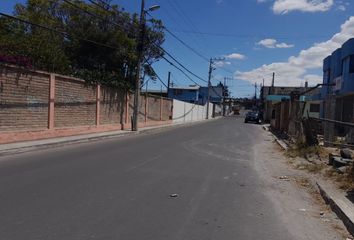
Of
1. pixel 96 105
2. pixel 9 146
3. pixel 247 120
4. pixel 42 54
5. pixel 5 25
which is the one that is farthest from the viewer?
pixel 247 120

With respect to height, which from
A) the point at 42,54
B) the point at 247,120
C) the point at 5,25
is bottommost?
the point at 247,120

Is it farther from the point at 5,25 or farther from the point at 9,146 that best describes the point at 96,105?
the point at 5,25

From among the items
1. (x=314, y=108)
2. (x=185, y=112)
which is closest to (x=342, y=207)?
(x=314, y=108)

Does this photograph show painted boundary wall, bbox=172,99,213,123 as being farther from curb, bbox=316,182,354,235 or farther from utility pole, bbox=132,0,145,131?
curb, bbox=316,182,354,235

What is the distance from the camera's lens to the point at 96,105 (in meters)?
28.0

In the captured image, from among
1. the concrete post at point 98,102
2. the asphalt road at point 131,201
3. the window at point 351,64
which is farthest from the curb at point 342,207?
the window at point 351,64

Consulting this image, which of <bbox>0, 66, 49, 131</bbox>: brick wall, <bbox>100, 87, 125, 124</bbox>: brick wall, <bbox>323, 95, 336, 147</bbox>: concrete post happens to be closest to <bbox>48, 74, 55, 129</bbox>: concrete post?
<bbox>0, 66, 49, 131</bbox>: brick wall

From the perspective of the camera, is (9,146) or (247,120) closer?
(9,146)

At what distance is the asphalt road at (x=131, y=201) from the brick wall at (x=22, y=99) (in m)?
4.10

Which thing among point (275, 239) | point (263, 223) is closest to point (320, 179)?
point (263, 223)

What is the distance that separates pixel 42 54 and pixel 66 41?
11.1 metres

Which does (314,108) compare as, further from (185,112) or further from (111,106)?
(111,106)

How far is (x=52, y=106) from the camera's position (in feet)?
71.2

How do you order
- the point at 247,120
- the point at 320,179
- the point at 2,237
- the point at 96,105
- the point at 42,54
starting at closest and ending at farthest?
the point at 2,237
the point at 320,179
the point at 42,54
the point at 96,105
the point at 247,120
